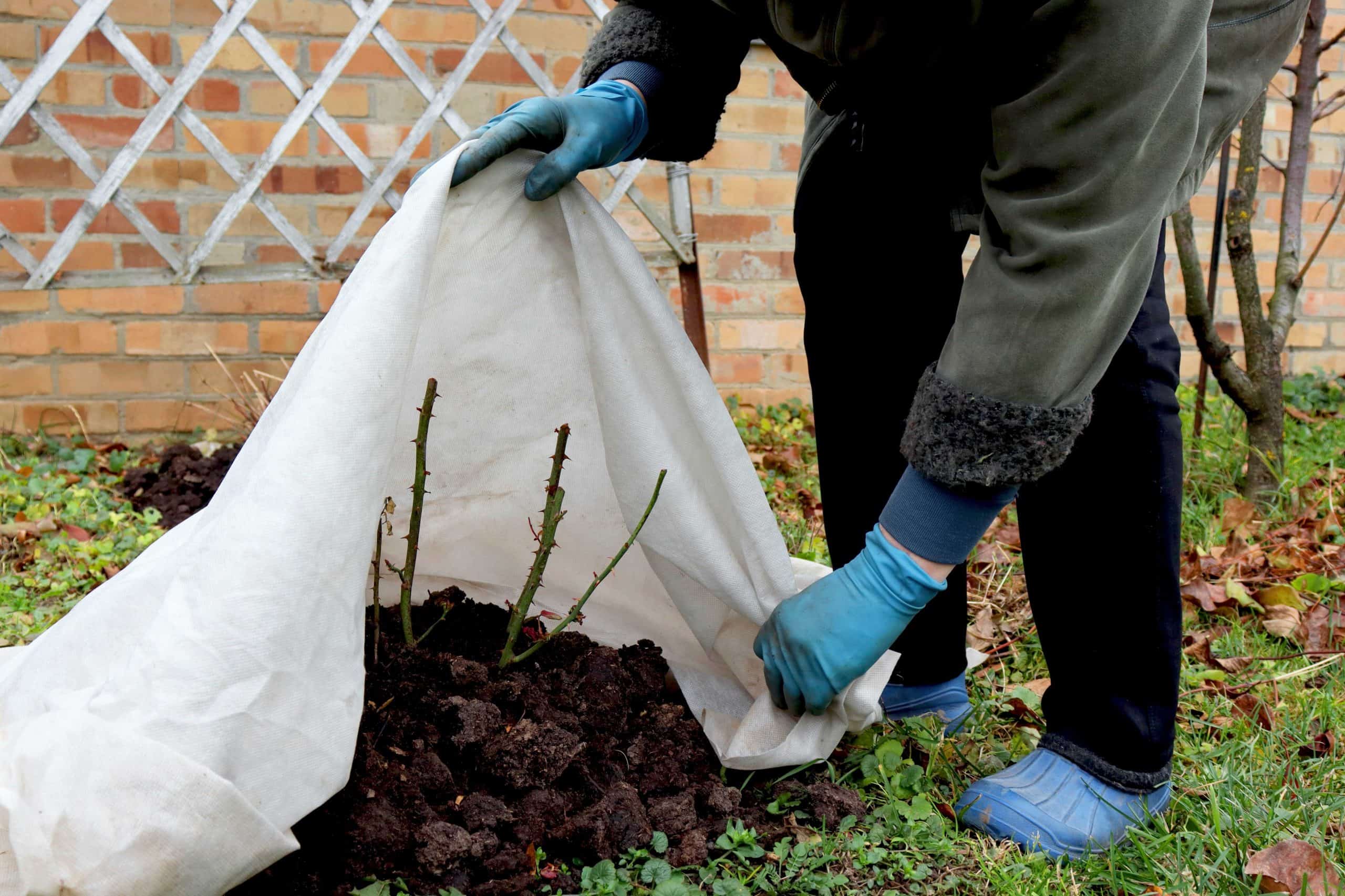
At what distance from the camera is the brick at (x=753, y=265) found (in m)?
3.20

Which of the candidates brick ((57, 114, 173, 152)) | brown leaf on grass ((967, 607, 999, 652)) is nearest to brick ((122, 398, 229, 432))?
brick ((57, 114, 173, 152))

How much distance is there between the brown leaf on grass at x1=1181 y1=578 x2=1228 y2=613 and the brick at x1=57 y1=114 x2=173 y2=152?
2.63 metres

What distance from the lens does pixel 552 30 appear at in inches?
116

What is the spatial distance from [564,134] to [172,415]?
2140 mm

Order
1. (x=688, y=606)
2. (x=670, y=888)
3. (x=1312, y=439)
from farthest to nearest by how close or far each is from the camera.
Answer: (x=1312, y=439) < (x=688, y=606) < (x=670, y=888)

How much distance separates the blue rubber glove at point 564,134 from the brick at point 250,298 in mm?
1764

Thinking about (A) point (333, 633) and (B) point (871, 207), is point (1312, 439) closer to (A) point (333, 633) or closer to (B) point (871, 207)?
(B) point (871, 207)

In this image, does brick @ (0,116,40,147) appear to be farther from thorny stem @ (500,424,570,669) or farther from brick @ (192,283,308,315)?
thorny stem @ (500,424,570,669)

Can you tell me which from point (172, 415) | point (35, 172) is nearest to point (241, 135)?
point (35, 172)

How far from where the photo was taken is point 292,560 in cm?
91

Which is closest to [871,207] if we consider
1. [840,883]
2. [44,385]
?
[840,883]

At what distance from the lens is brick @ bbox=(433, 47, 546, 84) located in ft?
9.46

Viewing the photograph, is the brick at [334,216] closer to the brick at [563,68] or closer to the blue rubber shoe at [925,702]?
the brick at [563,68]

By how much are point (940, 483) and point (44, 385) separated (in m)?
2.69
